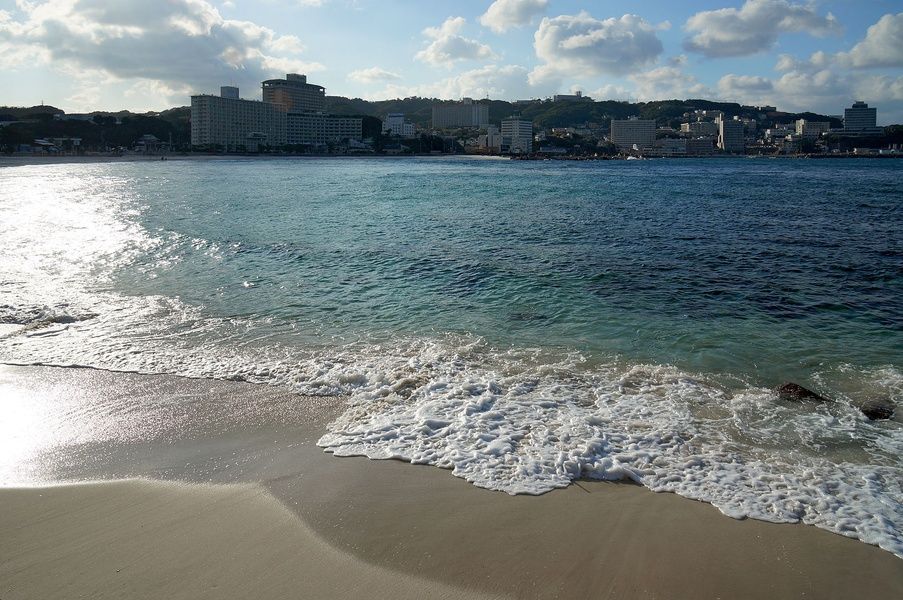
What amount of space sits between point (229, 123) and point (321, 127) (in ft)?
87.0

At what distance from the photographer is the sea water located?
16.9 ft

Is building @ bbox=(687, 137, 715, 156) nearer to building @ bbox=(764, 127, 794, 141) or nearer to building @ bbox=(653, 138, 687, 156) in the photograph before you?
building @ bbox=(653, 138, 687, 156)

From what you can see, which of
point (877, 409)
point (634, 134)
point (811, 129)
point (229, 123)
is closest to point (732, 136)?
point (811, 129)

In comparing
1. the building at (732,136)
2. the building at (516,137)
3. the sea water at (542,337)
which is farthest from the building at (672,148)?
the sea water at (542,337)

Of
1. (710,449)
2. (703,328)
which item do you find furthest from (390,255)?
(710,449)

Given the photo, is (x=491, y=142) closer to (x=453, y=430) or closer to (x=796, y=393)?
(x=796, y=393)

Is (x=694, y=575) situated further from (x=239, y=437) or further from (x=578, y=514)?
(x=239, y=437)

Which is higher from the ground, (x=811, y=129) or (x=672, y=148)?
(x=811, y=129)

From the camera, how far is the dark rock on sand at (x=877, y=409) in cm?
609

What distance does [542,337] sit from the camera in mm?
8734

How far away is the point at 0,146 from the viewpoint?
92.1 m

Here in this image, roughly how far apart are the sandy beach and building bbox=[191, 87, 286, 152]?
13987 cm

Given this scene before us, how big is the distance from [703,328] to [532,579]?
6556 mm

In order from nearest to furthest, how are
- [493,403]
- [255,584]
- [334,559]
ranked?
[255,584], [334,559], [493,403]
